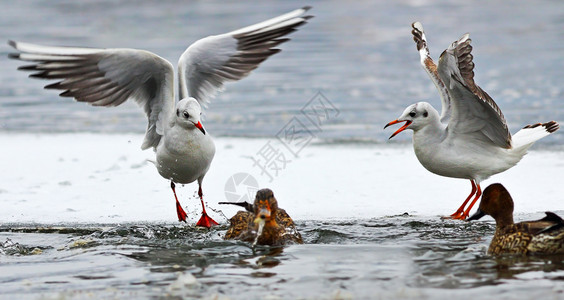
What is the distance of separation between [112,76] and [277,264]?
3.12m

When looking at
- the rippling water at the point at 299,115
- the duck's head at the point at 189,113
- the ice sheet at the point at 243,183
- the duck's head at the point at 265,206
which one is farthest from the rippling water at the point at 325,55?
the duck's head at the point at 265,206

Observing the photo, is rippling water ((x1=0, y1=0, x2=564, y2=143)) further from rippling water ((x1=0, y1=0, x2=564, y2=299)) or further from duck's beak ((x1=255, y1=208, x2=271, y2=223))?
duck's beak ((x1=255, y1=208, x2=271, y2=223))

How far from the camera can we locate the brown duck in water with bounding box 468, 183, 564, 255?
572 centimetres

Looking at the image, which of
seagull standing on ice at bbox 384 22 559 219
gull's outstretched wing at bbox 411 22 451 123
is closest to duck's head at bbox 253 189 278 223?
seagull standing on ice at bbox 384 22 559 219

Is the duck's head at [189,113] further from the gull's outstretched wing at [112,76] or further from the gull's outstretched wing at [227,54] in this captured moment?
the gull's outstretched wing at [227,54]

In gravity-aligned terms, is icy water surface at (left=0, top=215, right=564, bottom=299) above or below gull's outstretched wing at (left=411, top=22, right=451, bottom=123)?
below

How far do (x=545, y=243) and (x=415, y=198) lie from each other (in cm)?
293

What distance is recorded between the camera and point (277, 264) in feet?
18.9

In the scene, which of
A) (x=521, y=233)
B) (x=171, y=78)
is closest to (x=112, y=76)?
(x=171, y=78)

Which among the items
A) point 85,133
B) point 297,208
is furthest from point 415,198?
point 85,133

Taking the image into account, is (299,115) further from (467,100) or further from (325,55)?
(325,55)

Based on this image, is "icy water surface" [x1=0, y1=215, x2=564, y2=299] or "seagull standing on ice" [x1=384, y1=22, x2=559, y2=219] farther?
"seagull standing on ice" [x1=384, y1=22, x2=559, y2=219]

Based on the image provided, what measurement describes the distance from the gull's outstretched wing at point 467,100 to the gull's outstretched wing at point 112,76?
258 centimetres

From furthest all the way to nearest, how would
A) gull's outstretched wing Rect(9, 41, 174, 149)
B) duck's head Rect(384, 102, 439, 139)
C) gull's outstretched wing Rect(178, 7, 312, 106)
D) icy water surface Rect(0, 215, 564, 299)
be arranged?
gull's outstretched wing Rect(178, 7, 312, 106) → duck's head Rect(384, 102, 439, 139) → gull's outstretched wing Rect(9, 41, 174, 149) → icy water surface Rect(0, 215, 564, 299)
